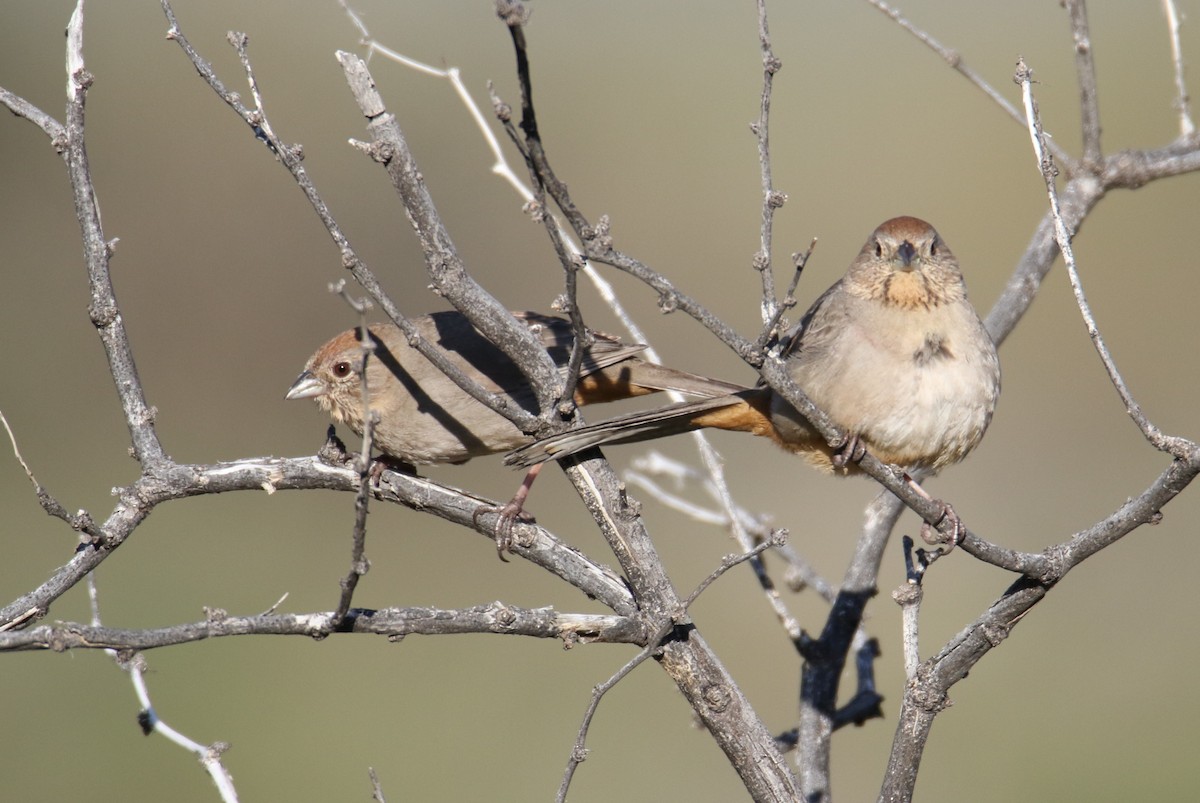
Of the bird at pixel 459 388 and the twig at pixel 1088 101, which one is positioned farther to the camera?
the twig at pixel 1088 101

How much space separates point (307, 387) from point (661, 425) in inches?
82.2

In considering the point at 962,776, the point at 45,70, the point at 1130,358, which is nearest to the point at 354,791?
the point at 962,776

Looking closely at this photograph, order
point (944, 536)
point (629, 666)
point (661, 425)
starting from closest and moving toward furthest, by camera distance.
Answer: point (629, 666)
point (944, 536)
point (661, 425)

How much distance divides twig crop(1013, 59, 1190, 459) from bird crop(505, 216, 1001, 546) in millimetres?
893

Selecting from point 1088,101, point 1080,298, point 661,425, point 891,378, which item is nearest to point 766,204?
point 1080,298

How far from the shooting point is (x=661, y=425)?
3.79 m

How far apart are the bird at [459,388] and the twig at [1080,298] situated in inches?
68.0

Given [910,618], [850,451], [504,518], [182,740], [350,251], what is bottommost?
[910,618]

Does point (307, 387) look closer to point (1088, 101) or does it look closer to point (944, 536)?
point (944, 536)

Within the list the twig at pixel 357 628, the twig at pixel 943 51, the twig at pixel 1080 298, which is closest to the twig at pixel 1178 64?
the twig at pixel 943 51

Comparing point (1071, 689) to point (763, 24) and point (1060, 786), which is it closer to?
point (1060, 786)

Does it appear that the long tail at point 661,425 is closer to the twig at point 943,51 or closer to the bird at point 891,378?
the bird at point 891,378

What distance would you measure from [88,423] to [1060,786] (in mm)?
10264

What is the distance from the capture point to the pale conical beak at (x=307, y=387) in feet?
17.1
